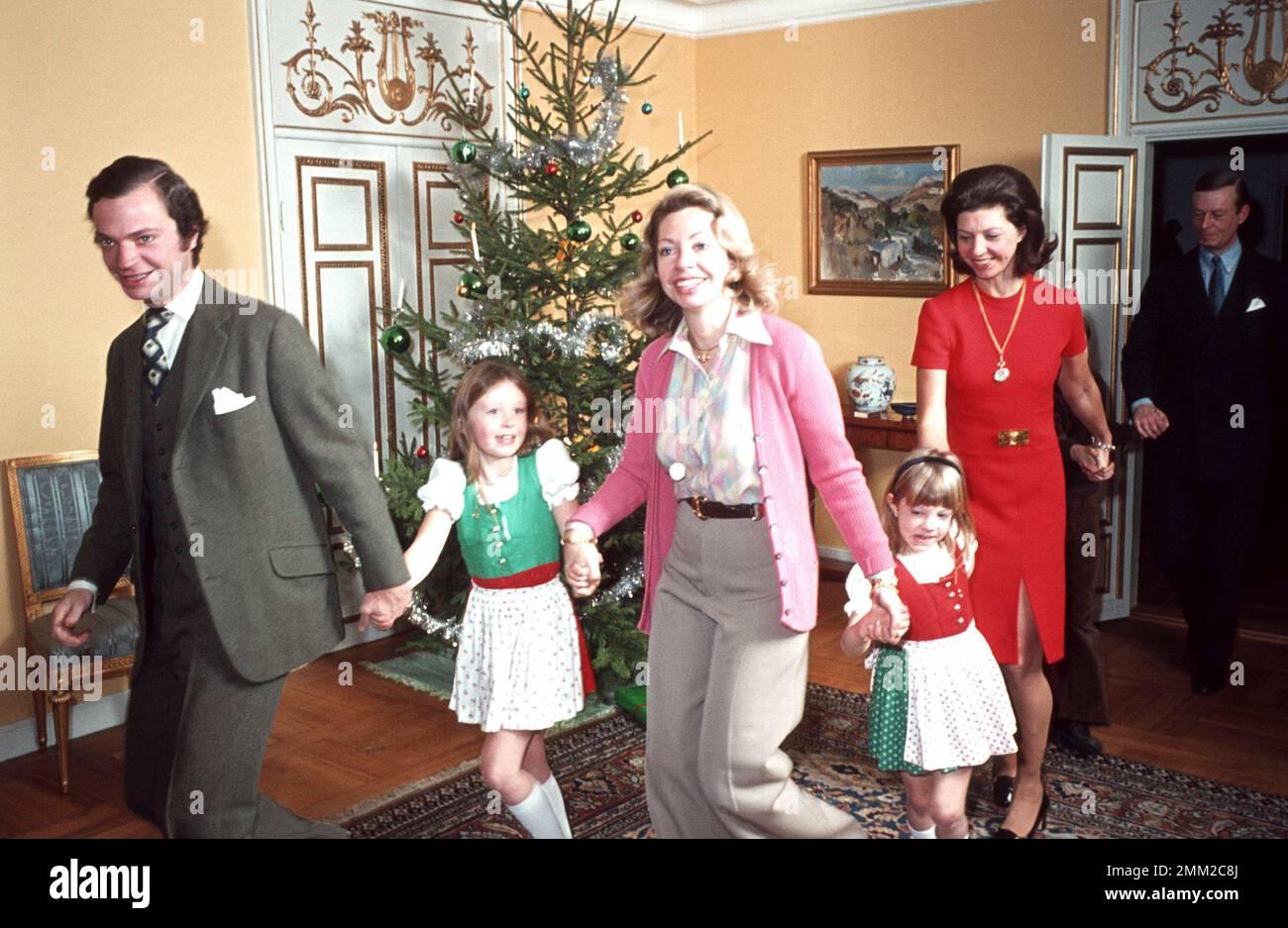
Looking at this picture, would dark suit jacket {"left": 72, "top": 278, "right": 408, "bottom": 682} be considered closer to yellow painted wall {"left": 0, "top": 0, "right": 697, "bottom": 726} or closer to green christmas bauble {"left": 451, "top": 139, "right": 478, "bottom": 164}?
yellow painted wall {"left": 0, "top": 0, "right": 697, "bottom": 726}

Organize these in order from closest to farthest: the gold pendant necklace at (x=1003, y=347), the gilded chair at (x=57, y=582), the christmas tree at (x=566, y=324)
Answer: the gold pendant necklace at (x=1003, y=347) < the gilded chair at (x=57, y=582) < the christmas tree at (x=566, y=324)

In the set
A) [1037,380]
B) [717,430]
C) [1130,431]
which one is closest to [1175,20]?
[1130,431]

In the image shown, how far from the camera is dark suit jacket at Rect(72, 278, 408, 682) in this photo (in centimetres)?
255

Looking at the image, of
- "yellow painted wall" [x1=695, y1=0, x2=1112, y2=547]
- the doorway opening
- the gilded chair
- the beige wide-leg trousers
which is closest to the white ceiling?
"yellow painted wall" [x1=695, y1=0, x2=1112, y2=547]

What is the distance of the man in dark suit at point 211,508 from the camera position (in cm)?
255

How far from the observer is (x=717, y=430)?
2621 millimetres

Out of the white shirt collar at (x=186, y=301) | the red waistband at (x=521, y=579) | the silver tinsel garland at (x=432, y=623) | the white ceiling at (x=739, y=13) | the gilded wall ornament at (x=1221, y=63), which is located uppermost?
the white ceiling at (x=739, y=13)

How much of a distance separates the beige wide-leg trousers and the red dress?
94cm

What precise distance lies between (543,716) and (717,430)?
3.17ft

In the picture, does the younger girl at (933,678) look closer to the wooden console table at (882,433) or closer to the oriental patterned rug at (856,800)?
the oriental patterned rug at (856,800)

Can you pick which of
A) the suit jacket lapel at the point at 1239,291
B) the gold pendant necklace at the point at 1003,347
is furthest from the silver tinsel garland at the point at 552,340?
the suit jacket lapel at the point at 1239,291

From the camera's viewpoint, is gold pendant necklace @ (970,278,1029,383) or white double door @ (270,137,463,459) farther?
white double door @ (270,137,463,459)

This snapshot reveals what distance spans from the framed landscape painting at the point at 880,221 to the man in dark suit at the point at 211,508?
4.71 meters
